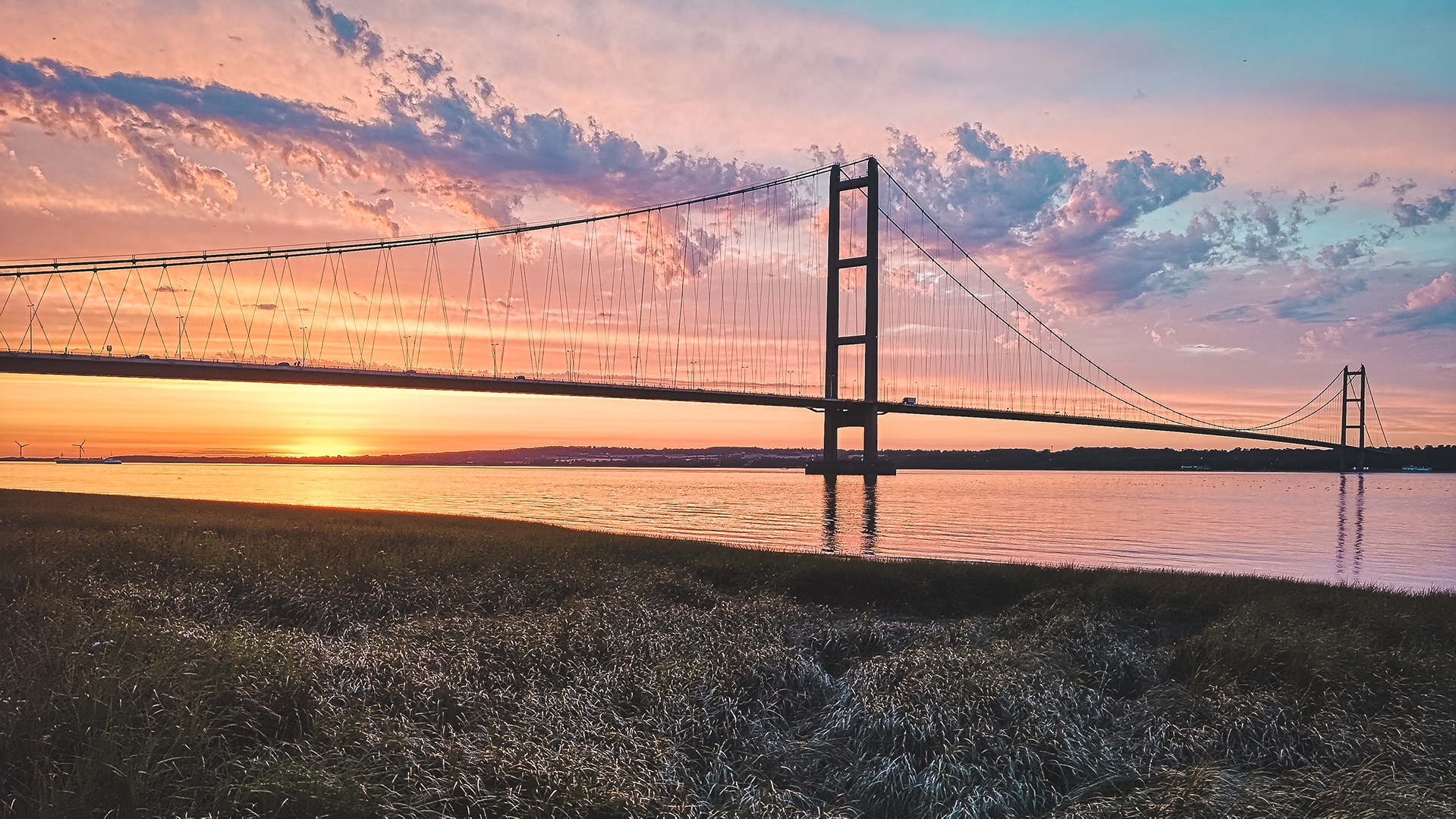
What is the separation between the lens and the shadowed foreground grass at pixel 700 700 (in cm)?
515

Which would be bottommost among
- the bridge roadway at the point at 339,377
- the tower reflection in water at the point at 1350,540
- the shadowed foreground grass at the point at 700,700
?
the tower reflection in water at the point at 1350,540

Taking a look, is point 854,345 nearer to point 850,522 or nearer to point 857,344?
point 857,344

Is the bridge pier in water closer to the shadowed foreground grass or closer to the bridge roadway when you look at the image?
the bridge roadway

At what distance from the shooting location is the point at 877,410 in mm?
64312

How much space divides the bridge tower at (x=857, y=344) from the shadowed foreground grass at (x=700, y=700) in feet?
175

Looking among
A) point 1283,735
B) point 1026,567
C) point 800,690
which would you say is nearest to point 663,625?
point 800,690

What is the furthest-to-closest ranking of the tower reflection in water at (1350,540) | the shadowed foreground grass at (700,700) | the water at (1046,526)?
the water at (1046,526)
the tower reflection in water at (1350,540)
the shadowed foreground grass at (700,700)

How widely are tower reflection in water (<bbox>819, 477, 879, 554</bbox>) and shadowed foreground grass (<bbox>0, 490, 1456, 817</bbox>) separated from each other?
25.6ft

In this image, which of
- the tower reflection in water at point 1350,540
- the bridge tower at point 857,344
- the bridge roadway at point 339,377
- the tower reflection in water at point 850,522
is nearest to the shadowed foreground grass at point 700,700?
the tower reflection in water at point 850,522

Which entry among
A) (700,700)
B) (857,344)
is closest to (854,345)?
(857,344)

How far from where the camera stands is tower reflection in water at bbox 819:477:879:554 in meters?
21.2

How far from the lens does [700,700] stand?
22.1 ft

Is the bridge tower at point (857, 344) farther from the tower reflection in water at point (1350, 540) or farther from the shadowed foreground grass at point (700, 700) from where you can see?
the shadowed foreground grass at point (700, 700)

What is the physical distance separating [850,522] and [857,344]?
36.5 meters
